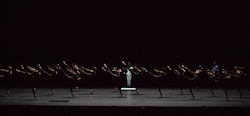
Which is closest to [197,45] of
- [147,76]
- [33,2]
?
[147,76]

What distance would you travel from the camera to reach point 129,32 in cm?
1647

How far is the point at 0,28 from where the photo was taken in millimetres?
16578

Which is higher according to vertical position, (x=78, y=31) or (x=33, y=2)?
(x=33, y=2)

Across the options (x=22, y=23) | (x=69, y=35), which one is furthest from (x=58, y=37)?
(x=22, y=23)

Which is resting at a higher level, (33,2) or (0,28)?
(33,2)

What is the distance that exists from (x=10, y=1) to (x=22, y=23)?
153 cm

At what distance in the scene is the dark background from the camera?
16.2m

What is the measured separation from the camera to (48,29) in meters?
16.5

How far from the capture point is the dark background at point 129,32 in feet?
53.2

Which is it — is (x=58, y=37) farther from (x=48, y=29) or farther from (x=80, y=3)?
(x=80, y=3)
